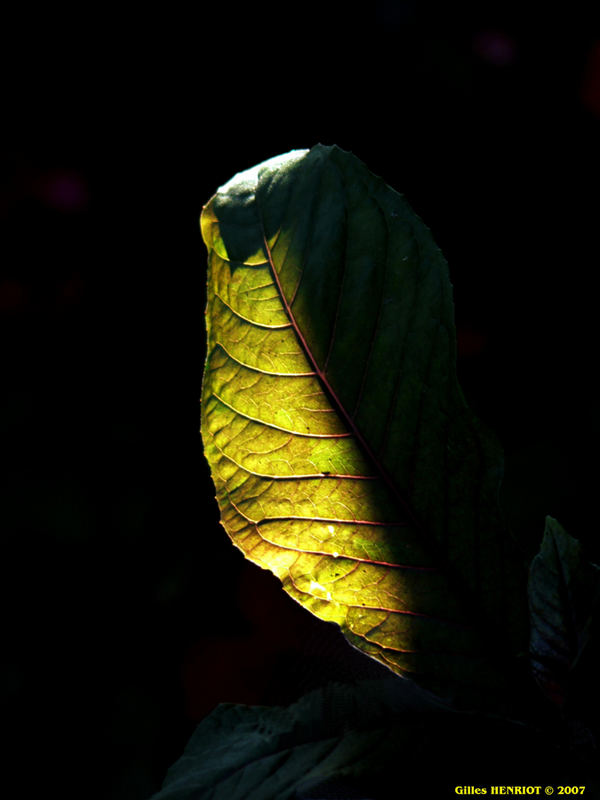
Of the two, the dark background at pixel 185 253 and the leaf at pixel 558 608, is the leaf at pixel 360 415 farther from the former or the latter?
the dark background at pixel 185 253

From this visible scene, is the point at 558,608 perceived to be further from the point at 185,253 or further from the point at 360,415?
the point at 185,253

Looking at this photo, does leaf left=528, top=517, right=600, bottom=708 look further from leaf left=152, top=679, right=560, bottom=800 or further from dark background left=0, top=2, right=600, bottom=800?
dark background left=0, top=2, right=600, bottom=800

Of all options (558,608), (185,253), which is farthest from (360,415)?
(185,253)

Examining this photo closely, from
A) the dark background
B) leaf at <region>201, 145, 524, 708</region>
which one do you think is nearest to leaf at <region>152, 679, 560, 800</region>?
leaf at <region>201, 145, 524, 708</region>

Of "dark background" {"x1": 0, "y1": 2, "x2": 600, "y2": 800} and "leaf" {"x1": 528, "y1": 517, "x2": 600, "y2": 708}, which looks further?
"dark background" {"x1": 0, "y1": 2, "x2": 600, "y2": 800}

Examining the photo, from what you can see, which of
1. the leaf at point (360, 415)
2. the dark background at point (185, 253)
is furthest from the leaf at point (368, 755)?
the dark background at point (185, 253)

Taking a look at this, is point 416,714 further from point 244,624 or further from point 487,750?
point 244,624
